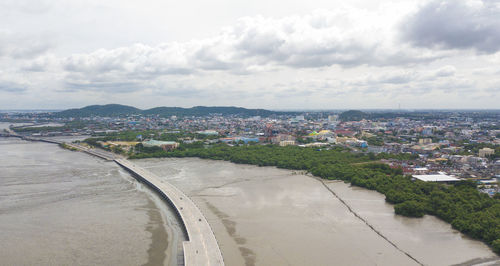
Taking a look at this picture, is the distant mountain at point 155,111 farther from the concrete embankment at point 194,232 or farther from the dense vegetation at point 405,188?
the concrete embankment at point 194,232

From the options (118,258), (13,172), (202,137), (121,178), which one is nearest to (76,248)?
(118,258)

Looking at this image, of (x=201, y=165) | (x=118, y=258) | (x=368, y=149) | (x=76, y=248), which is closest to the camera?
(x=118, y=258)

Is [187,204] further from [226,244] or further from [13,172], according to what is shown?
[13,172]

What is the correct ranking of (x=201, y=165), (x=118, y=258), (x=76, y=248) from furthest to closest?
(x=201, y=165) < (x=76, y=248) < (x=118, y=258)

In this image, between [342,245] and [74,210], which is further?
[74,210]

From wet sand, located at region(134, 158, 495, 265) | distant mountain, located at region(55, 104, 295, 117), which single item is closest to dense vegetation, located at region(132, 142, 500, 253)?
wet sand, located at region(134, 158, 495, 265)

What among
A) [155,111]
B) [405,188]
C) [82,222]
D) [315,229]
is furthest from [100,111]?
[315,229]
